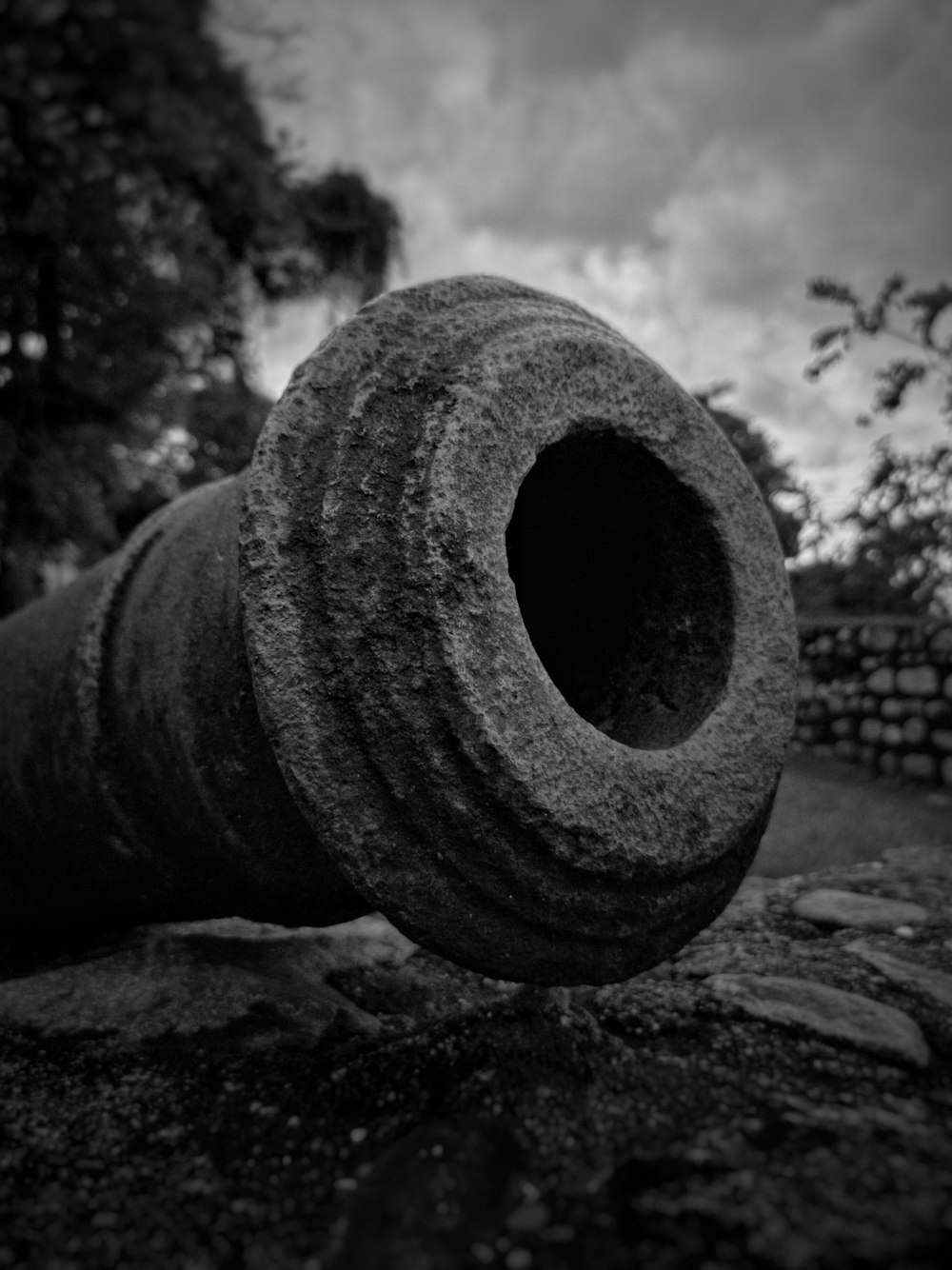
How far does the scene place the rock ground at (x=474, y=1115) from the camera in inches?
44.2

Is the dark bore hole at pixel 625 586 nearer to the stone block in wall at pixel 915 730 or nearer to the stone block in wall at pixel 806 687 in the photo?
the stone block in wall at pixel 915 730

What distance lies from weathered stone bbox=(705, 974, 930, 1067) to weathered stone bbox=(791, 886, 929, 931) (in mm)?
713

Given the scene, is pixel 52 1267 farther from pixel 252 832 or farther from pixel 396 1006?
pixel 396 1006

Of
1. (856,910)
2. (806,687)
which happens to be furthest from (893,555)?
(856,910)

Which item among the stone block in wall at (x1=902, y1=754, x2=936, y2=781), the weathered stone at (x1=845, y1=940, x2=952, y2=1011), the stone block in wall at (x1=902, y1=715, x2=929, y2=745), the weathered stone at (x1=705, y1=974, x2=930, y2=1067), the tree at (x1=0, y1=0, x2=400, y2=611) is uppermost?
the tree at (x1=0, y1=0, x2=400, y2=611)

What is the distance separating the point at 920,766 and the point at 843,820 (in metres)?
1.42

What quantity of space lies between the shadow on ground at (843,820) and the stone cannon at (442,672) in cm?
195

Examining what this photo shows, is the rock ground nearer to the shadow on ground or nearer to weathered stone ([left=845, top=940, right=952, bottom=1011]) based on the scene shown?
weathered stone ([left=845, top=940, right=952, bottom=1011])

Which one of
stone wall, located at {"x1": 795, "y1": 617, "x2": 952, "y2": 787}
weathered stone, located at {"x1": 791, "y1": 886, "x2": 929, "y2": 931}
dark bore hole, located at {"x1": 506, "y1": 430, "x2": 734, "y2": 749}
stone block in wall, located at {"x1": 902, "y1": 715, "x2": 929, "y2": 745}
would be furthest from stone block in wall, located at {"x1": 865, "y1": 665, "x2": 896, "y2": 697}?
dark bore hole, located at {"x1": 506, "y1": 430, "x2": 734, "y2": 749}

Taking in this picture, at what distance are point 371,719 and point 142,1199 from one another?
810mm

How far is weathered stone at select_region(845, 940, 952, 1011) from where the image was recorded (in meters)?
1.93

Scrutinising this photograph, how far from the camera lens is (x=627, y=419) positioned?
174 cm

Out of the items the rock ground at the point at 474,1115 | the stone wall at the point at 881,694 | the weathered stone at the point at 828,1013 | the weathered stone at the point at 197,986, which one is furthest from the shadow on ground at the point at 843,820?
the weathered stone at the point at 197,986

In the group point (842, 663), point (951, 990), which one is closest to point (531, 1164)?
point (951, 990)
